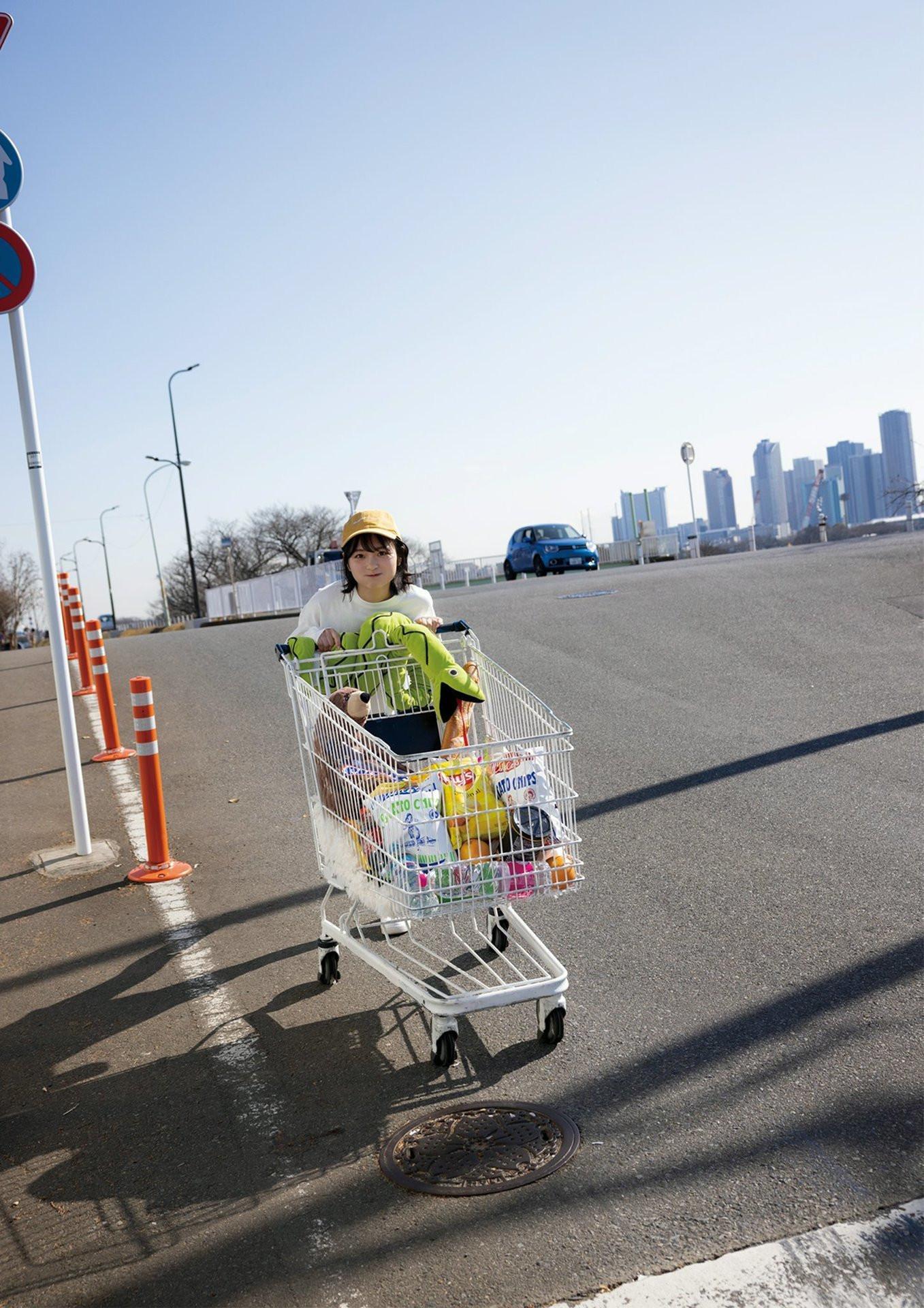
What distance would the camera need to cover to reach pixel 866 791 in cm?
691

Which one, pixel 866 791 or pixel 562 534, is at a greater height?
pixel 562 534

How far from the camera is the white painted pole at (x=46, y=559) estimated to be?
265 inches

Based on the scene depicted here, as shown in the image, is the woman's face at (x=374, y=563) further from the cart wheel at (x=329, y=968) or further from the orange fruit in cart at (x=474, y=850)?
the cart wheel at (x=329, y=968)

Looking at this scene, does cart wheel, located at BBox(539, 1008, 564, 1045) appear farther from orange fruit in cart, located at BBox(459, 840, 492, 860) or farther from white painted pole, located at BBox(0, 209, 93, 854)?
white painted pole, located at BBox(0, 209, 93, 854)

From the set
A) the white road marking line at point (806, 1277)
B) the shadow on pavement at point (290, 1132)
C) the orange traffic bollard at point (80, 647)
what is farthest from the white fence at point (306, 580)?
the white road marking line at point (806, 1277)

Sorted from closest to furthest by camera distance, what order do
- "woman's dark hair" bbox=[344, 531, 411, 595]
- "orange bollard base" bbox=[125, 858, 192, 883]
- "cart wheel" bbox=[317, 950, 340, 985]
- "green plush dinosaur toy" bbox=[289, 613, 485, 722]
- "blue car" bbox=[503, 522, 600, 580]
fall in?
"green plush dinosaur toy" bbox=[289, 613, 485, 722]
"cart wheel" bbox=[317, 950, 340, 985]
"woman's dark hair" bbox=[344, 531, 411, 595]
"orange bollard base" bbox=[125, 858, 192, 883]
"blue car" bbox=[503, 522, 600, 580]

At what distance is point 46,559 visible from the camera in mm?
6934

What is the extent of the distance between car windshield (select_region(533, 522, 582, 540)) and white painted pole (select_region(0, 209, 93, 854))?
25.2 metres

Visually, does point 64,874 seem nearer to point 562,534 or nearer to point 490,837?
point 490,837

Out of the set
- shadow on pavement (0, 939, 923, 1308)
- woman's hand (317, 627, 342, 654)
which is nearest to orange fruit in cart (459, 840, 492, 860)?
shadow on pavement (0, 939, 923, 1308)

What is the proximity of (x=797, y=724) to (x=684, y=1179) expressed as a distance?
5.90 m

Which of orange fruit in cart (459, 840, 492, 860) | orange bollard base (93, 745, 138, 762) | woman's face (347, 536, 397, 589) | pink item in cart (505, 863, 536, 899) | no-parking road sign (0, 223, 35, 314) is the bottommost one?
orange bollard base (93, 745, 138, 762)

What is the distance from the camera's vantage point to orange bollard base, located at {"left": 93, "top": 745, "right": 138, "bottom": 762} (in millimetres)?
9578

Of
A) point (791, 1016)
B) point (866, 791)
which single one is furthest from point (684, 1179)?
point (866, 791)
